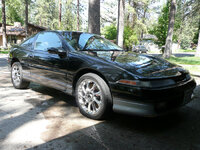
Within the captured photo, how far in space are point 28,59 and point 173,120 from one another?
329 cm

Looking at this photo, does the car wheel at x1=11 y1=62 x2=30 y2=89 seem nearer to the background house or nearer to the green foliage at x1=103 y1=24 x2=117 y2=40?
the green foliage at x1=103 y1=24 x2=117 y2=40

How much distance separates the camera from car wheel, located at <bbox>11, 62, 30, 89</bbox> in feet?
14.6

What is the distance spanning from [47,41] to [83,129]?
2.15 m

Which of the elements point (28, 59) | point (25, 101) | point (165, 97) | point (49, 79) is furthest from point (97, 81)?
point (28, 59)

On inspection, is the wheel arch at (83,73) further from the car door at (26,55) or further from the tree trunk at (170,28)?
the tree trunk at (170,28)

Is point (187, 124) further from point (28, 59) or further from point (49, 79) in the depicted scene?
point (28, 59)

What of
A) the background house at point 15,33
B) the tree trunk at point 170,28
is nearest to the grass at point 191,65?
the tree trunk at point 170,28

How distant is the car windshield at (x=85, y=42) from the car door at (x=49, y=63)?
21 centimetres

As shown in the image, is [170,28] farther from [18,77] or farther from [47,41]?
[18,77]

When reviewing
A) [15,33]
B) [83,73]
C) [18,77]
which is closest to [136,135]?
[83,73]

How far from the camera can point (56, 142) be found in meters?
2.25

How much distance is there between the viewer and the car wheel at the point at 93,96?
268 centimetres

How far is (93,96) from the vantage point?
2898 millimetres

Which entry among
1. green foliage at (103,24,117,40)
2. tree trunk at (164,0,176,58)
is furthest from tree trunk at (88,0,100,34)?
green foliage at (103,24,117,40)
